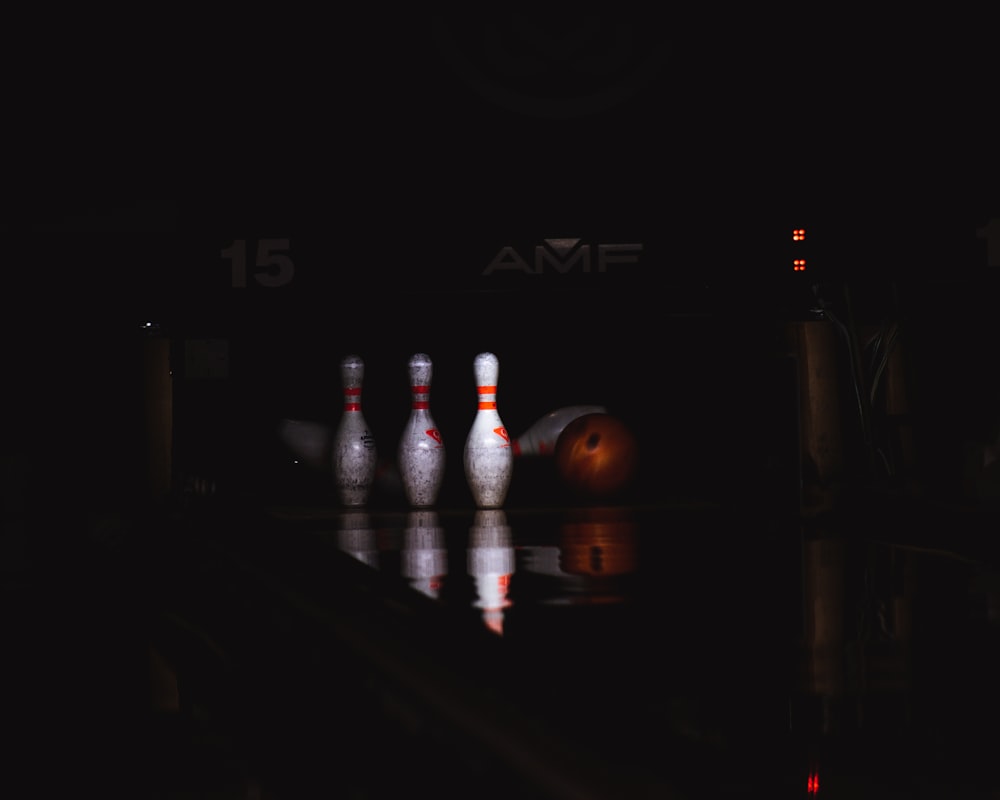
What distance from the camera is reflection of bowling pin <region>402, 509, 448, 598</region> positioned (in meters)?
1.61

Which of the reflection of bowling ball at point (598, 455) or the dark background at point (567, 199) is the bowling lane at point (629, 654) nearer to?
the reflection of bowling ball at point (598, 455)

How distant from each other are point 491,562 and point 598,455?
99 centimetres

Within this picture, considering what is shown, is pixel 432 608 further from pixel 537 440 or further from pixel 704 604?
pixel 537 440

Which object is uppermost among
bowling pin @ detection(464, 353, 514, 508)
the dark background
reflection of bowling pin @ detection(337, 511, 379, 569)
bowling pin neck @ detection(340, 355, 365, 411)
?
the dark background

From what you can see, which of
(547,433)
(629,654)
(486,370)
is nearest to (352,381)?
(486,370)

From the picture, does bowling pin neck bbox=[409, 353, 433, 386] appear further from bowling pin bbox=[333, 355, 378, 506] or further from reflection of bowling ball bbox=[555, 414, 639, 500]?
reflection of bowling ball bbox=[555, 414, 639, 500]

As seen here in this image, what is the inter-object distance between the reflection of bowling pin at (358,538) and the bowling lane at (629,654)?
2 cm

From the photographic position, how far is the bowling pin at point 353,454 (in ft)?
9.61

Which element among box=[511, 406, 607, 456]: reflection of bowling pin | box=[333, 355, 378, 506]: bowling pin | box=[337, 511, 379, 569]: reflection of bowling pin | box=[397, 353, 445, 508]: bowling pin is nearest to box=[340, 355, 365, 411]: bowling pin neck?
box=[333, 355, 378, 506]: bowling pin

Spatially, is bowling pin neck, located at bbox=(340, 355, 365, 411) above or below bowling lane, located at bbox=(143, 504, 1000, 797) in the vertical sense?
above

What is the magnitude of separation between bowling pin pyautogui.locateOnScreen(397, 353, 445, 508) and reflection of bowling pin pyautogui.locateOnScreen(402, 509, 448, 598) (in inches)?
3.2

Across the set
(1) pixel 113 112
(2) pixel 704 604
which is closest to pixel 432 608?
(2) pixel 704 604

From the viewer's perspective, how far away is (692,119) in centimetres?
299

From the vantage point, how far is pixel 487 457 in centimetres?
284
